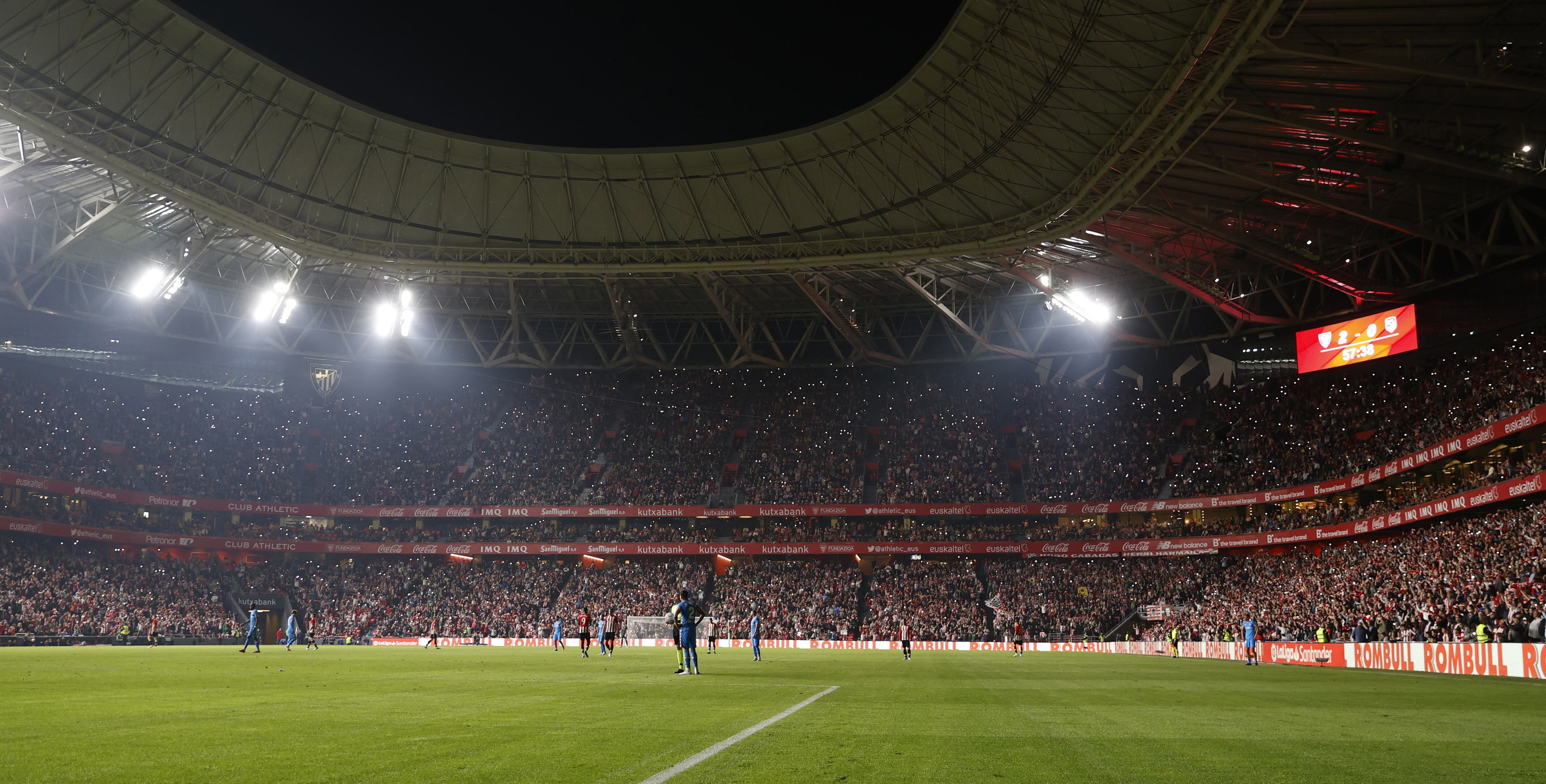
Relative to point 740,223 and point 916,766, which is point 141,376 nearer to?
point 740,223

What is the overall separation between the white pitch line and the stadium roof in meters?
23.2

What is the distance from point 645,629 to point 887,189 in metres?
30.4

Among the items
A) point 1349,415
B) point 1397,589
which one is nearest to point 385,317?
point 1397,589

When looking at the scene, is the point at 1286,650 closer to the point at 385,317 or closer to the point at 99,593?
the point at 385,317

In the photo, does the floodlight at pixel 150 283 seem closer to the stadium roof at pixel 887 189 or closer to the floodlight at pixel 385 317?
the stadium roof at pixel 887 189

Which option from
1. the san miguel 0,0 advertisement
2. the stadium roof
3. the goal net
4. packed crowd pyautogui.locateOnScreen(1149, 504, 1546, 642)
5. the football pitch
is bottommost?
the goal net

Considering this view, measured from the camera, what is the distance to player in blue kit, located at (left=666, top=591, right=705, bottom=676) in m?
22.1

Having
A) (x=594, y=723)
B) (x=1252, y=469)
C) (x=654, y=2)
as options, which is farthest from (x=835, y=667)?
(x=1252, y=469)

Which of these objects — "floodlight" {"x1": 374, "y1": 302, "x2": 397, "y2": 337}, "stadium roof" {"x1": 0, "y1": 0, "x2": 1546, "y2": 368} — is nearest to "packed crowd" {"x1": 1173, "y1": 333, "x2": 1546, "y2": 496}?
"stadium roof" {"x1": 0, "y1": 0, "x2": 1546, "y2": 368}

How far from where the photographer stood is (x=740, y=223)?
4781 cm

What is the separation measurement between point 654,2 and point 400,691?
1143 inches

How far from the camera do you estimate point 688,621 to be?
2227 centimetres

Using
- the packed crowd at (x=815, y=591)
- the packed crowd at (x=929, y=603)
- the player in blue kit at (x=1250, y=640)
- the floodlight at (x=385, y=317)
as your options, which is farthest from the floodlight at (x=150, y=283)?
the player in blue kit at (x=1250, y=640)

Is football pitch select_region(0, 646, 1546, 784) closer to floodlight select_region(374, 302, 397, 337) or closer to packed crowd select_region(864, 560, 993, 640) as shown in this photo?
floodlight select_region(374, 302, 397, 337)
